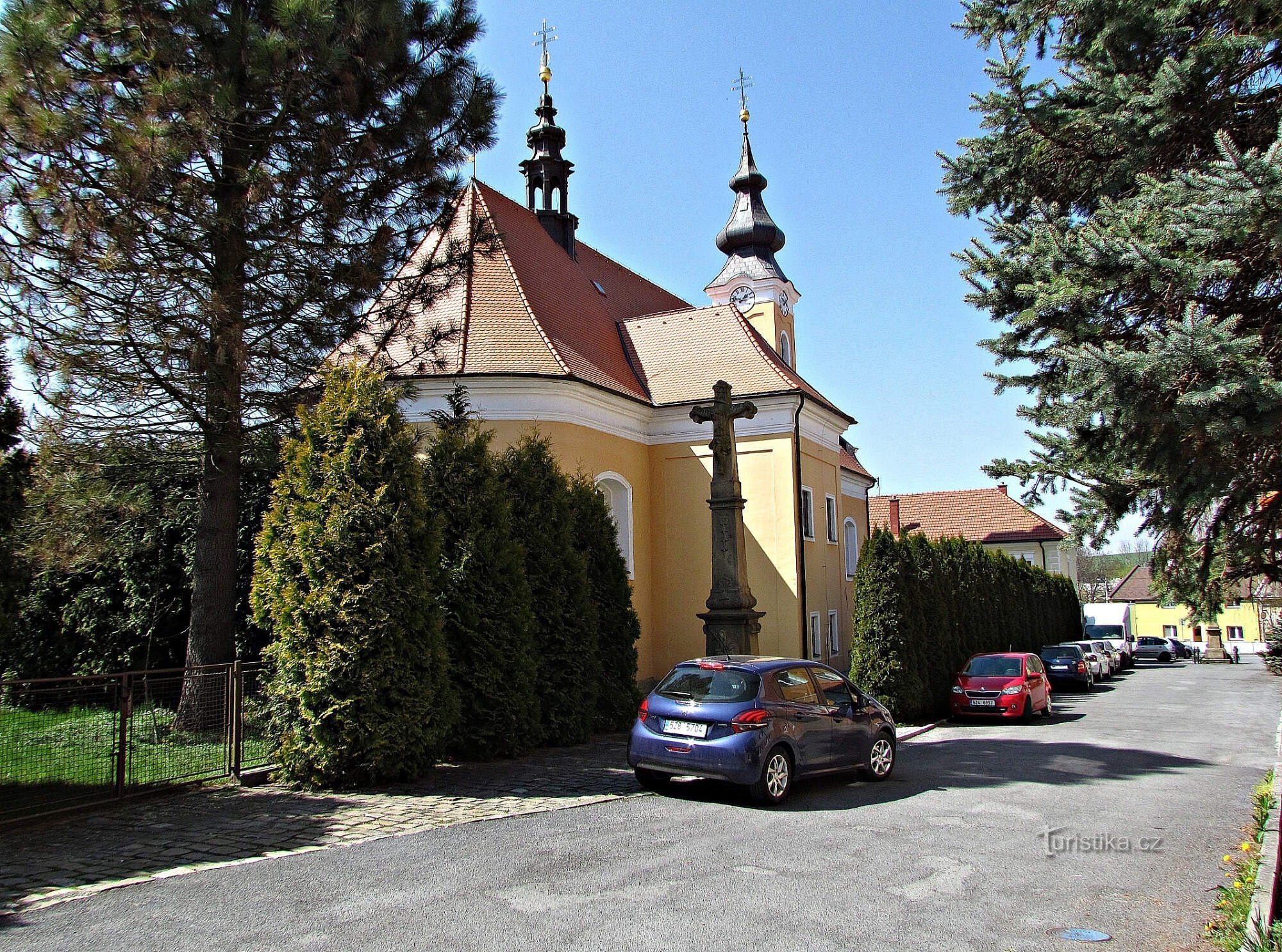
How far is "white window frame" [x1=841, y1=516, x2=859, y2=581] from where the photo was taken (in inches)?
1118

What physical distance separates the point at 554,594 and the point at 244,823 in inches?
241

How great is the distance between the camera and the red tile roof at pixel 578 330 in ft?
66.0

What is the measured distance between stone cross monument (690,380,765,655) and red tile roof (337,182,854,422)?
20.8 ft

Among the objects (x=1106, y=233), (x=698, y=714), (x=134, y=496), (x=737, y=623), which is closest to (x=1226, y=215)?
(x=1106, y=233)

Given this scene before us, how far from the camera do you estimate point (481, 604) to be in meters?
12.5

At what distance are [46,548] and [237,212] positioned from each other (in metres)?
5.81

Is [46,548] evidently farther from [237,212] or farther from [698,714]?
[698,714]

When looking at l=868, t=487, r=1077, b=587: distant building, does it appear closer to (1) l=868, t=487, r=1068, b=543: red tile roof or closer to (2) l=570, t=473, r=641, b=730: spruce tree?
(1) l=868, t=487, r=1068, b=543: red tile roof

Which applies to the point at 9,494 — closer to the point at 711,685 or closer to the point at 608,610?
the point at 711,685

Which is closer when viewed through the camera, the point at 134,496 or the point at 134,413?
the point at 134,413

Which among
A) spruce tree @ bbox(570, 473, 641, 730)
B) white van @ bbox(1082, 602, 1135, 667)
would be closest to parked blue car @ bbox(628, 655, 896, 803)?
spruce tree @ bbox(570, 473, 641, 730)

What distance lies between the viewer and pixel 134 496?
13.8 metres

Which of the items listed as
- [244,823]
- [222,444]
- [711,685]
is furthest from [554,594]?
[244,823]
